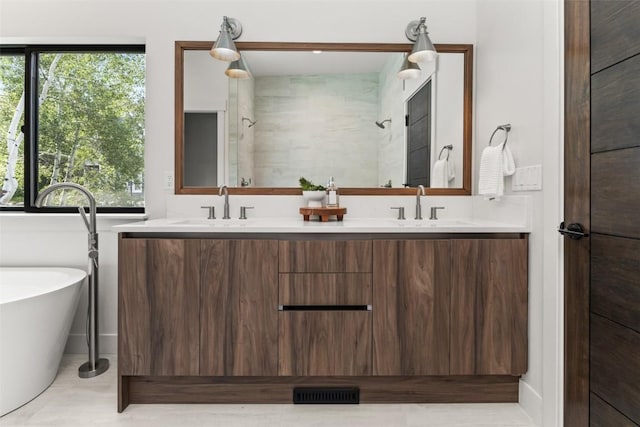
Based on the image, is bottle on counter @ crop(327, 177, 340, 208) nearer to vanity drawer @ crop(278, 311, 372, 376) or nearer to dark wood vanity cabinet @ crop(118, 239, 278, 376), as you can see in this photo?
dark wood vanity cabinet @ crop(118, 239, 278, 376)

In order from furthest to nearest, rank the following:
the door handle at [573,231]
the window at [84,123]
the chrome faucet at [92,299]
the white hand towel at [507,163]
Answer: the window at [84,123] → the chrome faucet at [92,299] → the white hand towel at [507,163] → the door handle at [573,231]

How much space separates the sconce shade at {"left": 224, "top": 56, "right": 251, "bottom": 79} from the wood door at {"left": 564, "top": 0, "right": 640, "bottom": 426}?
1599 mm

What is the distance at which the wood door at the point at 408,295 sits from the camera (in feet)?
5.55

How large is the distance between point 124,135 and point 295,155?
3.61 feet

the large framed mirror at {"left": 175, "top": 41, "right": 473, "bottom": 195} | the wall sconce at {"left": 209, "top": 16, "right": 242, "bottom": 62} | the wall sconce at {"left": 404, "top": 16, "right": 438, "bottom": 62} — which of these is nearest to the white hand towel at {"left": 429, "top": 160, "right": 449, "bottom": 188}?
the large framed mirror at {"left": 175, "top": 41, "right": 473, "bottom": 195}

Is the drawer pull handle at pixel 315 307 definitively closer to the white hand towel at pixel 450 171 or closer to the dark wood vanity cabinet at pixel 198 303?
the dark wood vanity cabinet at pixel 198 303

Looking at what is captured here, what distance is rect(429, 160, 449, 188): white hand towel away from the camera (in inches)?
90.1

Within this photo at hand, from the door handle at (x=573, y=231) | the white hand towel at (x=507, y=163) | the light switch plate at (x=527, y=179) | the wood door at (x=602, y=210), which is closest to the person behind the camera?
the wood door at (x=602, y=210)

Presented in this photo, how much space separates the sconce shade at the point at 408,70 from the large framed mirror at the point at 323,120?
3 cm

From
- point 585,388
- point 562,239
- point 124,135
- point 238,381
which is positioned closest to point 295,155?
point 124,135

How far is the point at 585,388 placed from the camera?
4.57 feet

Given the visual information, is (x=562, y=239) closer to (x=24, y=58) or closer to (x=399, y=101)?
(x=399, y=101)

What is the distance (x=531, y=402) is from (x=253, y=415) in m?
1.24

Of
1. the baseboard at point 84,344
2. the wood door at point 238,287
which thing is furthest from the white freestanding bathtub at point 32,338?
the wood door at point 238,287
